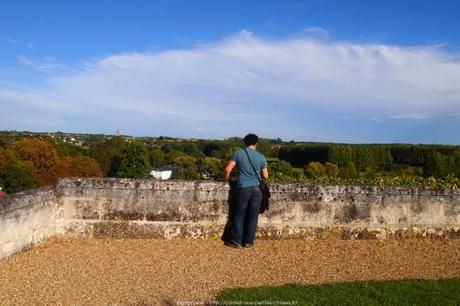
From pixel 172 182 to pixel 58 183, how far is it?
2.04 metres

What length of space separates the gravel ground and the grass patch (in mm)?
356

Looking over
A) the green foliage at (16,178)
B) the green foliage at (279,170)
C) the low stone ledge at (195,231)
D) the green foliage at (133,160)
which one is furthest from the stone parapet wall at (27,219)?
the green foliage at (133,160)

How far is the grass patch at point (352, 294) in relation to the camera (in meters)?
5.64

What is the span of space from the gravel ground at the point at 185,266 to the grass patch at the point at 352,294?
1.17 ft

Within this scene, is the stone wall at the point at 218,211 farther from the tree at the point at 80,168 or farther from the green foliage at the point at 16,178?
the tree at the point at 80,168

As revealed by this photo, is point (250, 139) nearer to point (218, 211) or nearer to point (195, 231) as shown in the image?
point (218, 211)

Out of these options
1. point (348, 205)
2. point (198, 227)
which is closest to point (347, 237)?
point (348, 205)

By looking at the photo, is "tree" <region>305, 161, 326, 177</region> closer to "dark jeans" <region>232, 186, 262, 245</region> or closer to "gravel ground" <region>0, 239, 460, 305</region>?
"gravel ground" <region>0, 239, 460, 305</region>

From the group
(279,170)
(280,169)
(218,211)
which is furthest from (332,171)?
(218,211)

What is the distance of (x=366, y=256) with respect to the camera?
7973 millimetres

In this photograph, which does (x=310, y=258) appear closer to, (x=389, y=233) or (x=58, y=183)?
(x=389, y=233)

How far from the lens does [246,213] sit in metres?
8.17

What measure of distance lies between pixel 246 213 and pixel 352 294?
2.63 m

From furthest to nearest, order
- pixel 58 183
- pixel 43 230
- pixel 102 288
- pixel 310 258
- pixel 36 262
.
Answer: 1. pixel 58 183
2. pixel 43 230
3. pixel 310 258
4. pixel 36 262
5. pixel 102 288
